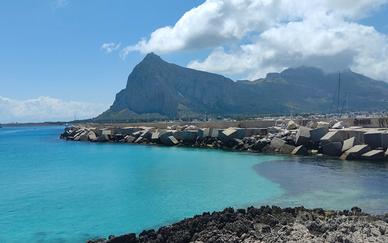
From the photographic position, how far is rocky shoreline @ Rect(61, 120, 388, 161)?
3206 cm

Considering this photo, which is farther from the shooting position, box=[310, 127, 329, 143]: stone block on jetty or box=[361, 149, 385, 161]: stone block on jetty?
box=[310, 127, 329, 143]: stone block on jetty

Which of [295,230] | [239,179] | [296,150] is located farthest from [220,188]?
[296,150]

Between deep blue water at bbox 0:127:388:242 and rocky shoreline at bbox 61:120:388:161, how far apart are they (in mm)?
2524

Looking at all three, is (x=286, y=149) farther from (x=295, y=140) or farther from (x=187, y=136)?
(x=187, y=136)

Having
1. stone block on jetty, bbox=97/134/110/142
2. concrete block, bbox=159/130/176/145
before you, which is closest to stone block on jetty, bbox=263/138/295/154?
concrete block, bbox=159/130/176/145

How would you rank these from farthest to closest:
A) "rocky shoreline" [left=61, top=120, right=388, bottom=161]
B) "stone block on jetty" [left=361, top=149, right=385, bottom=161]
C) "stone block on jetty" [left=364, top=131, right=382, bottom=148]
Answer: "rocky shoreline" [left=61, top=120, right=388, bottom=161], "stone block on jetty" [left=364, top=131, right=382, bottom=148], "stone block on jetty" [left=361, top=149, right=385, bottom=161]

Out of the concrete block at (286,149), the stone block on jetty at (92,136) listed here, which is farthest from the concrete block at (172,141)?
the stone block on jetty at (92,136)

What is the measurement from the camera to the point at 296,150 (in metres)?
37.3

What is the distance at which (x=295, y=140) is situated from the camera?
39.1m

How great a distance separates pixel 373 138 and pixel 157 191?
58.2 feet

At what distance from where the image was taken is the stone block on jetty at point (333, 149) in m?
34.3

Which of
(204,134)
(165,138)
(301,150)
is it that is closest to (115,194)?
(301,150)

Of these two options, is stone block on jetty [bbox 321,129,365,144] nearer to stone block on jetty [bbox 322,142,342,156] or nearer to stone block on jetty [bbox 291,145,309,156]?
stone block on jetty [bbox 322,142,342,156]

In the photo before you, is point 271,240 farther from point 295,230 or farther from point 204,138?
point 204,138
